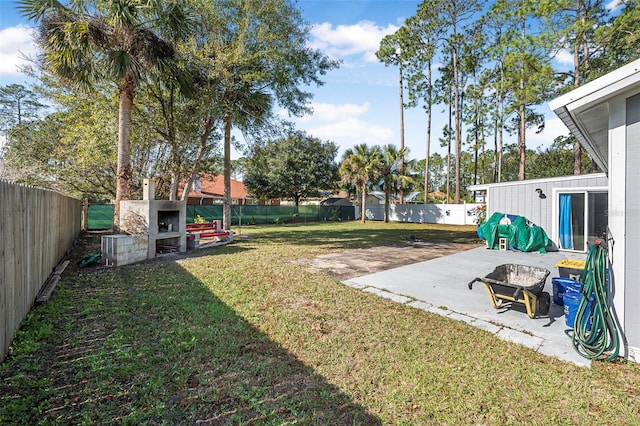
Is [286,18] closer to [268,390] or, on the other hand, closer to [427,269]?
[427,269]

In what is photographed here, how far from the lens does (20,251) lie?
3117 mm

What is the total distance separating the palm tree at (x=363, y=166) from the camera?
20.3m

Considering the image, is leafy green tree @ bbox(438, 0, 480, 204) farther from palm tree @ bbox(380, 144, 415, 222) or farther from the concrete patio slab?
the concrete patio slab

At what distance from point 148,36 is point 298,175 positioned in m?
17.9

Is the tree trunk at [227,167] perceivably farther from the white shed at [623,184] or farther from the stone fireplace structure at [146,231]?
the white shed at [623,184]

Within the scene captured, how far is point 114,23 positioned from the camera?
22.5 feet

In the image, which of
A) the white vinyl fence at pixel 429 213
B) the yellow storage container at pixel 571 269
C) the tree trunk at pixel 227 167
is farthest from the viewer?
the white vinyl fence at pixel 429 213

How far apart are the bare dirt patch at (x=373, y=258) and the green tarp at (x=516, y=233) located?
76cm

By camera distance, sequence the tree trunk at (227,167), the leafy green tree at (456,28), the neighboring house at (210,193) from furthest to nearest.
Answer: the neighboring house at (210,193) < the leafy green tree at (456,28) < the tree trunk at (227,167)

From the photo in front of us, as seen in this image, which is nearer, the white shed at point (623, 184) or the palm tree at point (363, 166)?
the white shed at point (623, 184)

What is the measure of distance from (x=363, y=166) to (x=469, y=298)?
1666cm

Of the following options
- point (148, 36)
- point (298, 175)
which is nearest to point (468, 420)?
point (148, 36)

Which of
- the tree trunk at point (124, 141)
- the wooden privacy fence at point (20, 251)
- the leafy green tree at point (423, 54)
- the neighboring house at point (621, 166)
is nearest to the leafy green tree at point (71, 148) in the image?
the tree trunk at point (124, 141)

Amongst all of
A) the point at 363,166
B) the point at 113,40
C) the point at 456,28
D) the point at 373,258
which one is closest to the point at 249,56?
the point at 113,40
